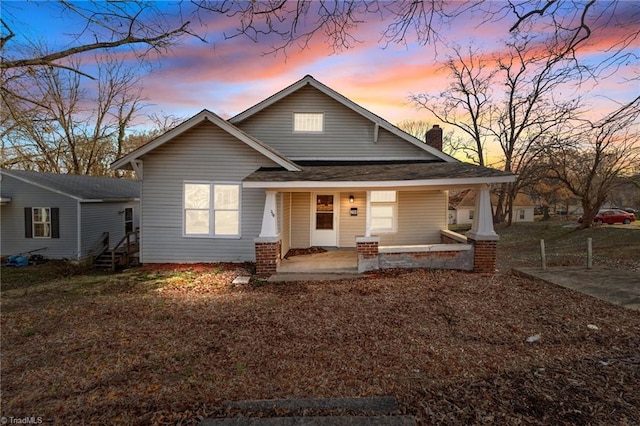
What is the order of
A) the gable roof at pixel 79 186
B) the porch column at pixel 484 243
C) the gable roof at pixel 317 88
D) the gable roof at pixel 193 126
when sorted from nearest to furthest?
the porch column at pixel 484 243
the gable roof at pixel 193 126
the gable roof at pixel 317 88
the gable roof at pixel 79 186

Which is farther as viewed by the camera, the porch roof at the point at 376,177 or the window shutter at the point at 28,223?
the window shutter at the point at 28,223

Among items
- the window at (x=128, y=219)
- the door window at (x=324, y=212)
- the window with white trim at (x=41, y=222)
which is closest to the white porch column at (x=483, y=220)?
the door window at (x=324, y=212)

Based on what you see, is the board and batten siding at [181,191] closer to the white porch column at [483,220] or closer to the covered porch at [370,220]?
the covered porch at [370,220]

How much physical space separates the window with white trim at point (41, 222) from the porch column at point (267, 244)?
41.5ft

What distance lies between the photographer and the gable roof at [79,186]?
1468cm

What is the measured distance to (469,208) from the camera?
4903cm

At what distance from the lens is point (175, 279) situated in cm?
836

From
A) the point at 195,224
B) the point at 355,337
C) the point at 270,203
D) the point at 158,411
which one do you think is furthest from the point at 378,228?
the point at 158,411

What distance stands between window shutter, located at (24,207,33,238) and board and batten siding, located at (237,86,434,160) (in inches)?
450

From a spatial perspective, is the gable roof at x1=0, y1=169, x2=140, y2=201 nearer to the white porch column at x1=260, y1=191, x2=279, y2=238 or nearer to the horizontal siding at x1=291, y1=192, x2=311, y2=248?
the horizontal siding at x1=291, y1=192, x2=311, y2=248

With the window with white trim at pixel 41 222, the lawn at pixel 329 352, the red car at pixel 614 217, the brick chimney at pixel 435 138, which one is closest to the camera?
the lawn at pixel 329 352

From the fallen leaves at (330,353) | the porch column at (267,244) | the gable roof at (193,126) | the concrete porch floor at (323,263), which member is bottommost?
the fallen leaves at (330,353)

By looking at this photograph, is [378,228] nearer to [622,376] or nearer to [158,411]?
[622,376]

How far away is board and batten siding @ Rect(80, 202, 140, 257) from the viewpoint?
49.6ft
